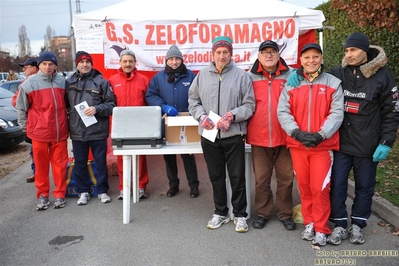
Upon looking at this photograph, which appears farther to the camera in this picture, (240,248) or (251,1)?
(251,1)

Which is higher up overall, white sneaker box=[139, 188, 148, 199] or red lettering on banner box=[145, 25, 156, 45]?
red lettering on banner box=[145, 25, 156, 45]

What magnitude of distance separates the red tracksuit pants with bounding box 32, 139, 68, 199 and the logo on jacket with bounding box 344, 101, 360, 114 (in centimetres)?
344

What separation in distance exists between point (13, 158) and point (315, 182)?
6951mm

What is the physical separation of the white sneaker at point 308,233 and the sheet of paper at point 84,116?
284 centimetres

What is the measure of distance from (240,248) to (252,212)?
36.8 inches

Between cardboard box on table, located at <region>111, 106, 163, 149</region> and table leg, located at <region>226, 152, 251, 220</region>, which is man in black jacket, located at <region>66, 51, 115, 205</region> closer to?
cardboard box on table, located at <region>111, 106, 163, 149</region>

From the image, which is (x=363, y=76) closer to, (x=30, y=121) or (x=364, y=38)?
(x=364, y=38)

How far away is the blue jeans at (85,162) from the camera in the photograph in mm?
4832

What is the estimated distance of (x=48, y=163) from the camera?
15.7 ft

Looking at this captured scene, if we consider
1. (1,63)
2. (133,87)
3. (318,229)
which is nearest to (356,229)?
(318,229)

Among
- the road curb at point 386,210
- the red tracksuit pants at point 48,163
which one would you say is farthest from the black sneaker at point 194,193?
the road curb at point 386,210

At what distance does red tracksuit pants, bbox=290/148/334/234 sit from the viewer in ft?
11.5

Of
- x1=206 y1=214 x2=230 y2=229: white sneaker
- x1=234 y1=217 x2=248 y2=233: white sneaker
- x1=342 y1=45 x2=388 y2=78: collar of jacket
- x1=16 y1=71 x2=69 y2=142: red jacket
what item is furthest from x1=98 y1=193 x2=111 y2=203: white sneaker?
x1=342 y1=45 x2=388 y2=78: collar of jacket

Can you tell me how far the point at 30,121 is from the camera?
4.57 m
